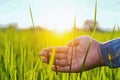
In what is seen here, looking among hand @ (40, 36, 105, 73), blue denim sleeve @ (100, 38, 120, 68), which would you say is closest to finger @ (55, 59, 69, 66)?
hand @ (40, 36, 105, 73)

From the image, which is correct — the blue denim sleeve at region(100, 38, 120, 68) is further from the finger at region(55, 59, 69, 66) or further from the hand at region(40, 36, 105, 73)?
the finger at region(55, 59, 69, 66)

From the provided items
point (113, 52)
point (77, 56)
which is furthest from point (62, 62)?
point (113, 52)

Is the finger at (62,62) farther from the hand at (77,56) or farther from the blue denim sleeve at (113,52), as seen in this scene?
the blue denim sleeve at (113,52)

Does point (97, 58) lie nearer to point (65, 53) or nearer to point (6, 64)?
point (65, 53)

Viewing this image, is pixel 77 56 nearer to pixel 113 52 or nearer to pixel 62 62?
pixel 62 62

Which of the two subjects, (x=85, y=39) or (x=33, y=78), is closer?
(x=33, y=78)

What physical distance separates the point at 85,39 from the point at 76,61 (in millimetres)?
116

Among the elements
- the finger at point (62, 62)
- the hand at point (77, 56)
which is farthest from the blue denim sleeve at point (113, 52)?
the finger at point (62, 62)

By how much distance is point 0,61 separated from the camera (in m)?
1.54

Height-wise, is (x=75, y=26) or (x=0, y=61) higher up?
(x=75, y=26)

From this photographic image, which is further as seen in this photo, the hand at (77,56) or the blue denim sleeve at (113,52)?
the blue denim sleeve at (113,52)

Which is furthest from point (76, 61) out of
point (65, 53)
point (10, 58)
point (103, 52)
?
point (10, 58)

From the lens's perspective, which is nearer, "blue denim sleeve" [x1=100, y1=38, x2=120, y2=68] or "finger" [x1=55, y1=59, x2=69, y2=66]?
"finger" [x1=55, y1=59, x2=69, y2=66]

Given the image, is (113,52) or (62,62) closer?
(62,62)
